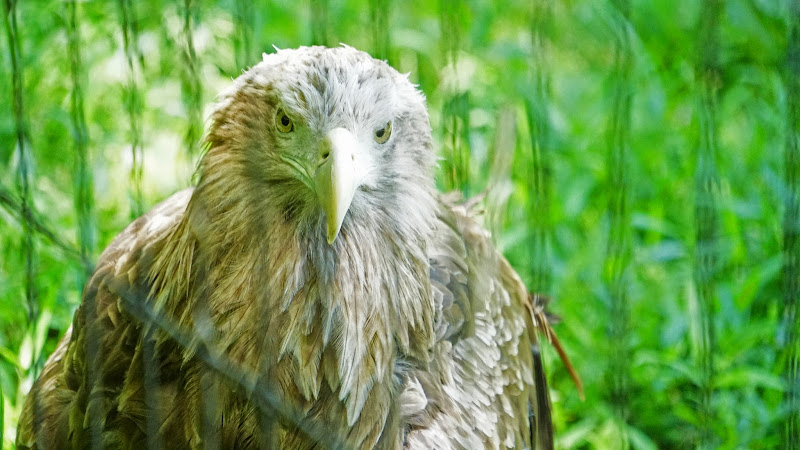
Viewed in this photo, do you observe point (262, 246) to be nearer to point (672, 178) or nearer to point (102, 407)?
point (102, 407)

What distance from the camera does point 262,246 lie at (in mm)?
1697

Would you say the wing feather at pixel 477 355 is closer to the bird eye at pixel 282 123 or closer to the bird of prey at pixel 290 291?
the bird of prey at pixel 290 291

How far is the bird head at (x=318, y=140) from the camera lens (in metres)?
1.65

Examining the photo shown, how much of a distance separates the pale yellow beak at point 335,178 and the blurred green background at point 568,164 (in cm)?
49

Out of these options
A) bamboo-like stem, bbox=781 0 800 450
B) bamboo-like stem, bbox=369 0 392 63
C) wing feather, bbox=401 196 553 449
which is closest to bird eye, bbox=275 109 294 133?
bamboo-like stem, bbox=369 0 392 63

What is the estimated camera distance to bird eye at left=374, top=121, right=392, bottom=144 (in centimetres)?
176

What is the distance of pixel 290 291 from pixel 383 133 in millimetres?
359

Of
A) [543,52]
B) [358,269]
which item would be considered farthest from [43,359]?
[543,52]

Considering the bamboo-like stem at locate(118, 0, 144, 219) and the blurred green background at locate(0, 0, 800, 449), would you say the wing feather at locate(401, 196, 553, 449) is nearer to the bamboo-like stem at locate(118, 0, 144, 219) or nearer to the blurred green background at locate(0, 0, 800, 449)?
the blurred green background at locate(0, 0, 800, 449)

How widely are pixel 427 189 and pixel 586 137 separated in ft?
6.51

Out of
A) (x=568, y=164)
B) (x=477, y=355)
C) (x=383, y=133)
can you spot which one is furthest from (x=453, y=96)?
(x=568, y=164)

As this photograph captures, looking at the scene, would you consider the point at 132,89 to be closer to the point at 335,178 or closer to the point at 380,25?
the point at 335,178

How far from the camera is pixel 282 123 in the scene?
1693 mm

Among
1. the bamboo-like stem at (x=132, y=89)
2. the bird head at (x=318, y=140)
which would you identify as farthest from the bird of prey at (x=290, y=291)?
the bamboo-like stem at (x=132, y=89)
